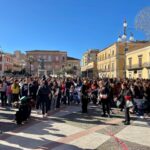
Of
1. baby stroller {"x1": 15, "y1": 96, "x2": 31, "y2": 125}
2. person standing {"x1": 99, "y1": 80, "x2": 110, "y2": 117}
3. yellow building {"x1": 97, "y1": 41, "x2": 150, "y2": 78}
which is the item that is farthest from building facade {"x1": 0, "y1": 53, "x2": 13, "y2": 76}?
baby stroller {"x1": 15, "y1": 96, "x2": 31, "y2": 125}

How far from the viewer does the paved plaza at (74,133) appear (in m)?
8.45

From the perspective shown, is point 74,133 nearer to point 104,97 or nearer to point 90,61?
point 104,97

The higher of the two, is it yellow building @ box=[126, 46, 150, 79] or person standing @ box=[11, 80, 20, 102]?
yellow building @ box=[126, 46, 150, 79]

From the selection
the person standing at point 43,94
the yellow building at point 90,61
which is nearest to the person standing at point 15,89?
the person standing at point 43,94

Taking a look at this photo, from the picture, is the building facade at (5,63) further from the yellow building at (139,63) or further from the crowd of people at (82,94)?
the crowd of people at (82,94)

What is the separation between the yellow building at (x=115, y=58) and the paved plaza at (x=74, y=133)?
178ft

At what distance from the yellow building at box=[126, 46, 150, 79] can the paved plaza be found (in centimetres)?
4123

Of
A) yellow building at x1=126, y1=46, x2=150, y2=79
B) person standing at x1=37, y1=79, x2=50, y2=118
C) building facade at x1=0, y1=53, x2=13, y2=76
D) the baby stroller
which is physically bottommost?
the baby stroller

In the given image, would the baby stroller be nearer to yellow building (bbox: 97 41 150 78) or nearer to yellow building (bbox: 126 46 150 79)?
yellow building (bbox: 126 46 150 79)

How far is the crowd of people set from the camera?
13.7 m

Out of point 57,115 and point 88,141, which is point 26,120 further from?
point 88,141

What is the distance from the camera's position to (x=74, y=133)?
10.0m

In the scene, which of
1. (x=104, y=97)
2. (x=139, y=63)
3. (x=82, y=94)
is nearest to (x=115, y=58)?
(x=139, y=63)

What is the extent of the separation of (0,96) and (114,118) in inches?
291
